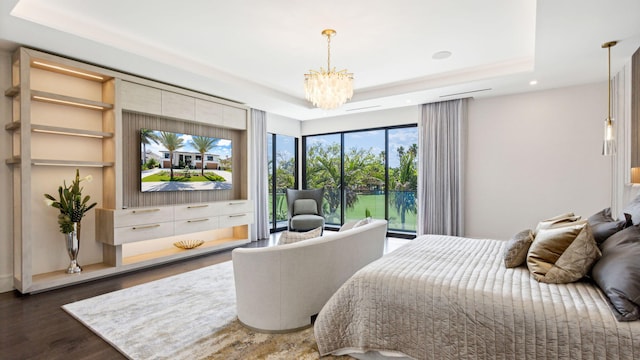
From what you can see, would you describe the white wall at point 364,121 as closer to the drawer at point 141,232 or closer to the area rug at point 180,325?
the drawer at point 141,232

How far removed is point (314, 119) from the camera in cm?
742

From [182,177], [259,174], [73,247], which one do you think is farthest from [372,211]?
[73,247]

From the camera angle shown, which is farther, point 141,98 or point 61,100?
point 141,98

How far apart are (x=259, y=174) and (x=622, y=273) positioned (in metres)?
5.51

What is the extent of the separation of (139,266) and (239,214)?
1.73m

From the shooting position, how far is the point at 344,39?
11.6ft

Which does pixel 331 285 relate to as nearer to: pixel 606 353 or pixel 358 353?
pixel 358 353

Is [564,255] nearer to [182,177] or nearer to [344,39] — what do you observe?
[344,39]

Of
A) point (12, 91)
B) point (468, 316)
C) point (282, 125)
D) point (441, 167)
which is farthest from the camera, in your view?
point (282, 125)

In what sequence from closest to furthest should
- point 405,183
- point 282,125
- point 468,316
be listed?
1. point 468,316
2. point 405,183
3. point 282,125

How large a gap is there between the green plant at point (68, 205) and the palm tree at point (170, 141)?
1150mm

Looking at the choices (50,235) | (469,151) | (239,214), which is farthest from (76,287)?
(469,151)

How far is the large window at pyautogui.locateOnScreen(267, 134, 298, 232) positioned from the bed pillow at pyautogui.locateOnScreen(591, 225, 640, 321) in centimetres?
581

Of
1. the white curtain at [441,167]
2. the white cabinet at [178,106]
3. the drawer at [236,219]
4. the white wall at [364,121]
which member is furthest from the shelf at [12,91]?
the white curtain at [441,167]
